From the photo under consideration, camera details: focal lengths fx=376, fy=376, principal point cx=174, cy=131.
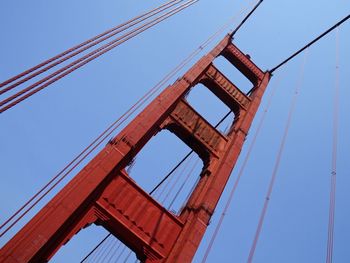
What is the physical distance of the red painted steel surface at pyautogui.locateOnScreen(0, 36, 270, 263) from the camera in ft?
25.2

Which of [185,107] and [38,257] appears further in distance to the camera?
[185,107]

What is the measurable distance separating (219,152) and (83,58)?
685cm

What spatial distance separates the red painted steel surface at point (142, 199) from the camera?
7.67 meters

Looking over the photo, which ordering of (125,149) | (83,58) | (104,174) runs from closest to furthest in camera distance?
1. (83,58)
2. (104,174)
3. (125,149)

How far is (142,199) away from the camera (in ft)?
32.2

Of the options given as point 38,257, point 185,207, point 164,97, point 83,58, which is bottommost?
point 38,257

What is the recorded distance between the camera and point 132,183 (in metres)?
9.86

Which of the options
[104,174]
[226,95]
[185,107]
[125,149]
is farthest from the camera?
[226,95]

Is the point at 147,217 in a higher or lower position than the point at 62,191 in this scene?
higher

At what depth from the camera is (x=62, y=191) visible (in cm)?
816

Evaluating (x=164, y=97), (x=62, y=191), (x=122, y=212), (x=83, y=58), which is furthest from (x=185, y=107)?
(x=83, y=58)

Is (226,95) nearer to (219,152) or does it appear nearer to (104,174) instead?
(219,152)

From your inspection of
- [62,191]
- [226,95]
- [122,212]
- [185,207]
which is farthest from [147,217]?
[226,95]

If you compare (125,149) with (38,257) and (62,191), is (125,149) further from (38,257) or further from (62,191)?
(38,257)
